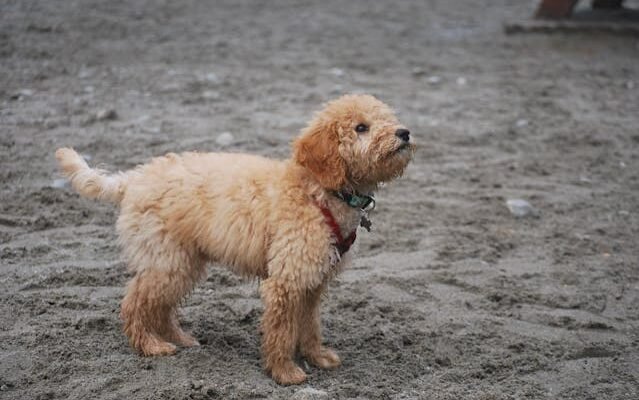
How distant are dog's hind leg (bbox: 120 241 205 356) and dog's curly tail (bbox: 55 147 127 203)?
447 mm

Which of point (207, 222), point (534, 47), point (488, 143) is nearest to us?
point (207, 222)

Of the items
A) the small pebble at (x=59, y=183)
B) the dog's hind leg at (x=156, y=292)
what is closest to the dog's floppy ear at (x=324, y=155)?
the dog's hind leg at (x=156, y=292)

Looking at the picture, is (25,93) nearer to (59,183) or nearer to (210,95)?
(210,95)

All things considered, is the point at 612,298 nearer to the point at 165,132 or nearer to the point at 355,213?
the point at 355,213

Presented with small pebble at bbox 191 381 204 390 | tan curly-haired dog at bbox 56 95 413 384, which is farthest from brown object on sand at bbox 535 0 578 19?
small pebble at bbox 191 381 204 390

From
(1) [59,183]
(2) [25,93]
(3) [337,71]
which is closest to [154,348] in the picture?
(1) [59,183]

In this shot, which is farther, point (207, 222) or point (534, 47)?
point (534, 47)

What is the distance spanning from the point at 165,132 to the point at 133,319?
12.4 feet

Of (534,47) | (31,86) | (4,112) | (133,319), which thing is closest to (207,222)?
(133,319)

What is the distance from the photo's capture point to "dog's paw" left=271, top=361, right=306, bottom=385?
162 inches

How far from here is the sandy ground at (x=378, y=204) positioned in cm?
429

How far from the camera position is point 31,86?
8.78 meters

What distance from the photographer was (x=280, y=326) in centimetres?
409

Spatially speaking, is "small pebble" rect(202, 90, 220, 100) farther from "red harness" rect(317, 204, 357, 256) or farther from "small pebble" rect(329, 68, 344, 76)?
"red harness" rect(317, 204, 357, 256)
